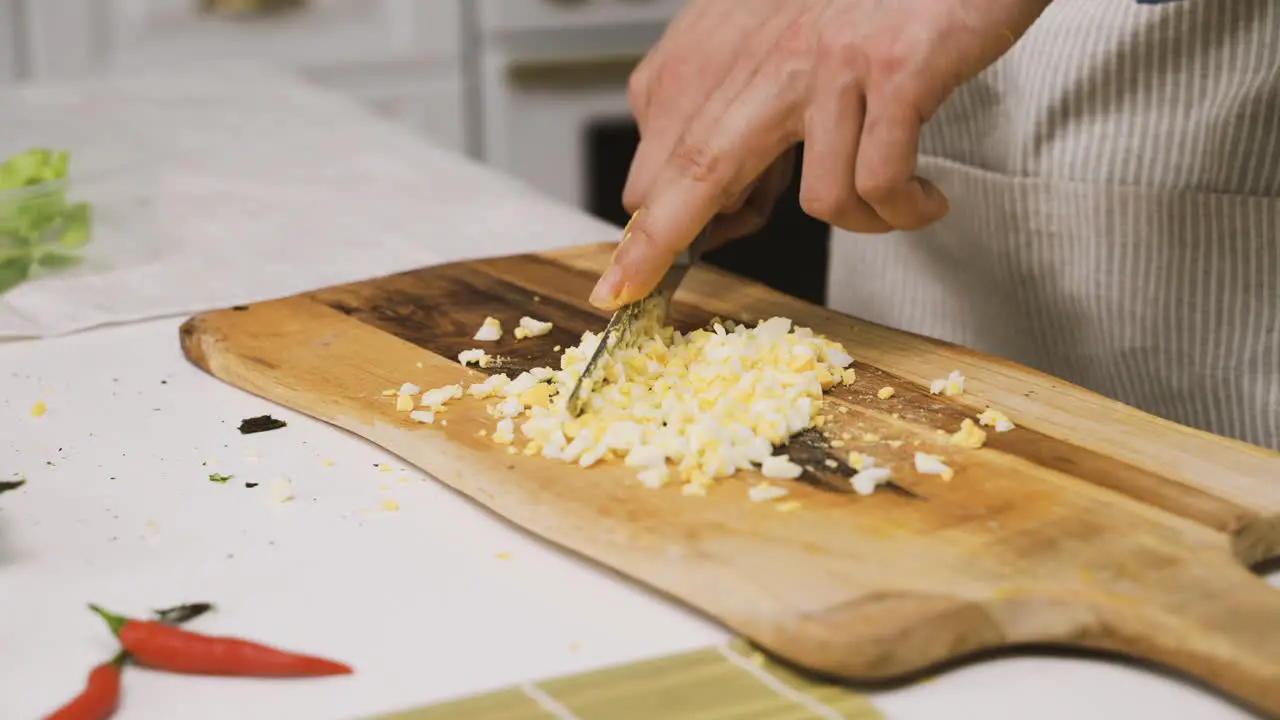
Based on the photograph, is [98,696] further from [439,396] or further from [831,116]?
[831,116]

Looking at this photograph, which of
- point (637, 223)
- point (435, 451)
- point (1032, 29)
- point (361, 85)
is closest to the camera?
point (435, 451)

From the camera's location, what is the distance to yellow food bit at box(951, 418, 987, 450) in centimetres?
82

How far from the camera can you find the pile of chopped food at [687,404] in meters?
0.79

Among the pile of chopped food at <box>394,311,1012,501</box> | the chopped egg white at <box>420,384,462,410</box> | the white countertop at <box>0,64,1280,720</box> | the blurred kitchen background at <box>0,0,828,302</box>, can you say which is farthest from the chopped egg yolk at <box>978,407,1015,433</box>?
the blurred kitchen background at <box>0,0,828,302</box>

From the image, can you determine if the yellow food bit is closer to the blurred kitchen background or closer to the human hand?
the human hand

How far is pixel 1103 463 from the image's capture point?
80 centimetres

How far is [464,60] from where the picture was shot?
2801 mm

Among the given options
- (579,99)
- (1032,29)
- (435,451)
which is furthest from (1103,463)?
(579,99)

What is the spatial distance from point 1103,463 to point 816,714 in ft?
0.97

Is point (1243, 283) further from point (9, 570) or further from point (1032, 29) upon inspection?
point (9, 570)

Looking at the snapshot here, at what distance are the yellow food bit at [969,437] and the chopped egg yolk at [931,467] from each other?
38 millimetres

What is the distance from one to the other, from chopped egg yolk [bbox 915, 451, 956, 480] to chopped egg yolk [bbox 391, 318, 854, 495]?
68 millimetres

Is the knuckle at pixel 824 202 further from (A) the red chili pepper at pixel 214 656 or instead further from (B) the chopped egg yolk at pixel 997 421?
(A) the red chili pepper at pixel 214 656

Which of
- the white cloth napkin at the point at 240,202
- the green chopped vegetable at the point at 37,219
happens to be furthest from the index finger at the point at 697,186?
the green chopped vegetable at the point at 37,219
